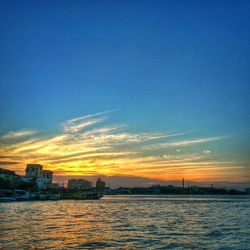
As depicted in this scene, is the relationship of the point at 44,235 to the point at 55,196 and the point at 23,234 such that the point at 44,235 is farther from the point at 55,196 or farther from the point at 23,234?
the point at 55,196

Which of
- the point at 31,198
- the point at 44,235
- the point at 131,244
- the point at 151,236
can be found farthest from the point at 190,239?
the point at 31,198

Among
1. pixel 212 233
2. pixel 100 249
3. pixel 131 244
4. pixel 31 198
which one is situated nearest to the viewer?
pixel 100 249

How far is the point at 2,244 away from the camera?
29688mm

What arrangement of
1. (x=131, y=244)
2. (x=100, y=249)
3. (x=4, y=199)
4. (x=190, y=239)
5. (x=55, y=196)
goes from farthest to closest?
(x=55, y=196)
(x=4, y=199)
(x=190, y=239)
(x=131, y=244)
(x=100, y=249)

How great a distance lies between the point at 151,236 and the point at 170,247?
23.6ft

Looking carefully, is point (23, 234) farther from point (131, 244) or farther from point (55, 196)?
point (55, 196)

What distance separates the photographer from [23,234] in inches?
1442

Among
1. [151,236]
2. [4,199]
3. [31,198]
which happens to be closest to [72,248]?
[151,236]

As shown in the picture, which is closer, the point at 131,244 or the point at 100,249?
the point at 100,249

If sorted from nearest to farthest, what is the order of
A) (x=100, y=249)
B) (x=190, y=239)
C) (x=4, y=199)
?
(x=100, y=249) < (x=190, y=239) < (x=4, y=199)

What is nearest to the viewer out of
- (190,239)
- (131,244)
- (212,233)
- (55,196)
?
(131,244)

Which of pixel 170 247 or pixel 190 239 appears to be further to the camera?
pixel 190 239

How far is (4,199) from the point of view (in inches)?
5556

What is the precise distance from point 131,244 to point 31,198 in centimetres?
15677
